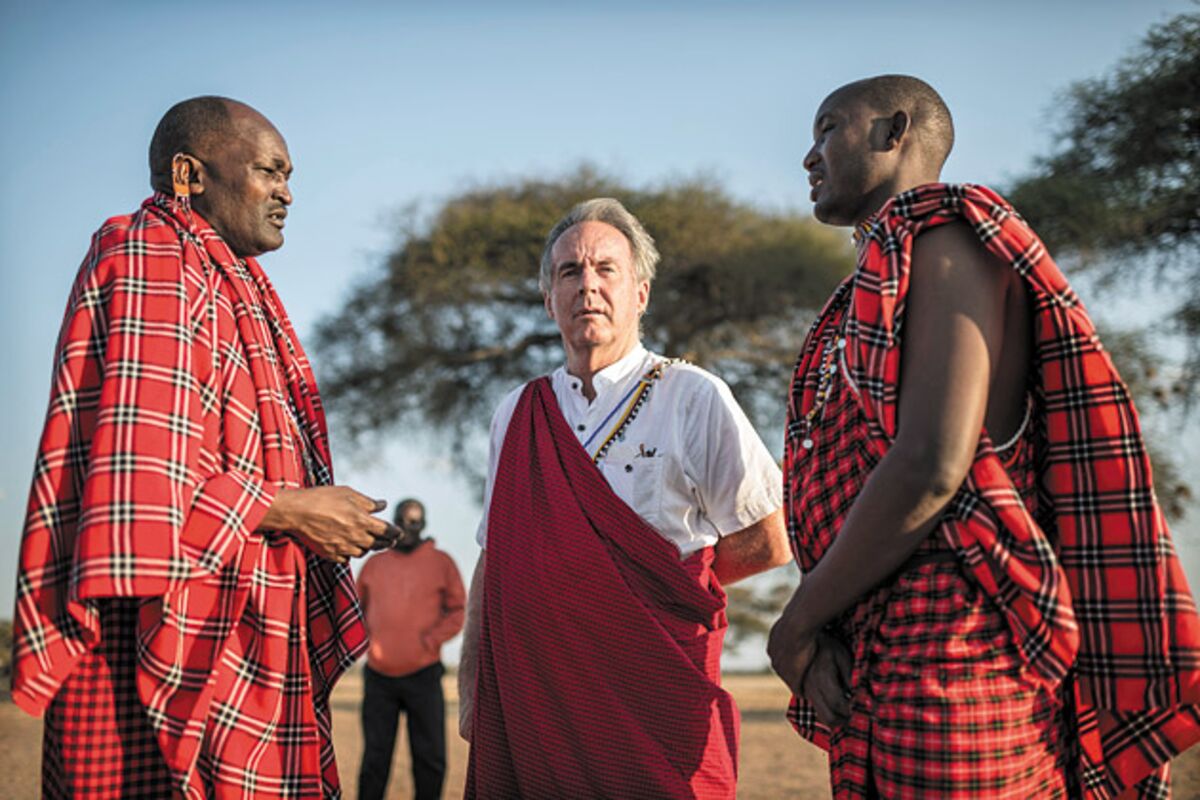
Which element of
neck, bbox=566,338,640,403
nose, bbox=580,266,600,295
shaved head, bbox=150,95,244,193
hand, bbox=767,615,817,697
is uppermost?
shaved head, bbox=150,95,244,193

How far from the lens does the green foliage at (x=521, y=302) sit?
16.4 meters

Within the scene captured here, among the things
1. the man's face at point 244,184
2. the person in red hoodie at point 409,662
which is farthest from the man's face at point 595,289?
Result: the person in red hoodie at point 409,662

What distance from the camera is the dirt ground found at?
9.04 metres

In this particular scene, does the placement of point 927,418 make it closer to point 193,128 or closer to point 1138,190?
point 193,128

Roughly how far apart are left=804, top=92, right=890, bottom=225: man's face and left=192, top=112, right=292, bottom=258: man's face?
1.51m

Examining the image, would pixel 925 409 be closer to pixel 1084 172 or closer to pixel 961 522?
pixel 961 522

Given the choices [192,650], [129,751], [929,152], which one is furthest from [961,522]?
[129,751]

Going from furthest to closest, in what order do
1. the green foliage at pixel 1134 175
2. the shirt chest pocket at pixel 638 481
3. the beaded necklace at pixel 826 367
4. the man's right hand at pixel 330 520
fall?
the green foliage at pixel 1134 175, the shirt chest pocket at pixel 638 481, the man's right hand at pixel 330 520, the beaded necklace at pixel 826 367

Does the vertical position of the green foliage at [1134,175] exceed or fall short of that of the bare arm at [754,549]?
it exceeds it

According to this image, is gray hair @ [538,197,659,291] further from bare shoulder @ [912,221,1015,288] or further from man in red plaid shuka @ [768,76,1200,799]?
bare shoulder @ [912,221,1015,288]

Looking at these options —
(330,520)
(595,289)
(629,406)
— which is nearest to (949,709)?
(330,520)

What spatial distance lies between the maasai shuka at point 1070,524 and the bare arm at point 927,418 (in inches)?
1.7

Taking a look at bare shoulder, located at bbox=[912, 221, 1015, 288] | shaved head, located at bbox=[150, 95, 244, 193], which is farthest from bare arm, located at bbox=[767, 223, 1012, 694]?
shaved head, located at bbox=[150, 95, 244, 193]

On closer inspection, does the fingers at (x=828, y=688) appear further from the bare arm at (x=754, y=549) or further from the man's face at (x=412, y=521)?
the man's face at (x=412, y=521)
